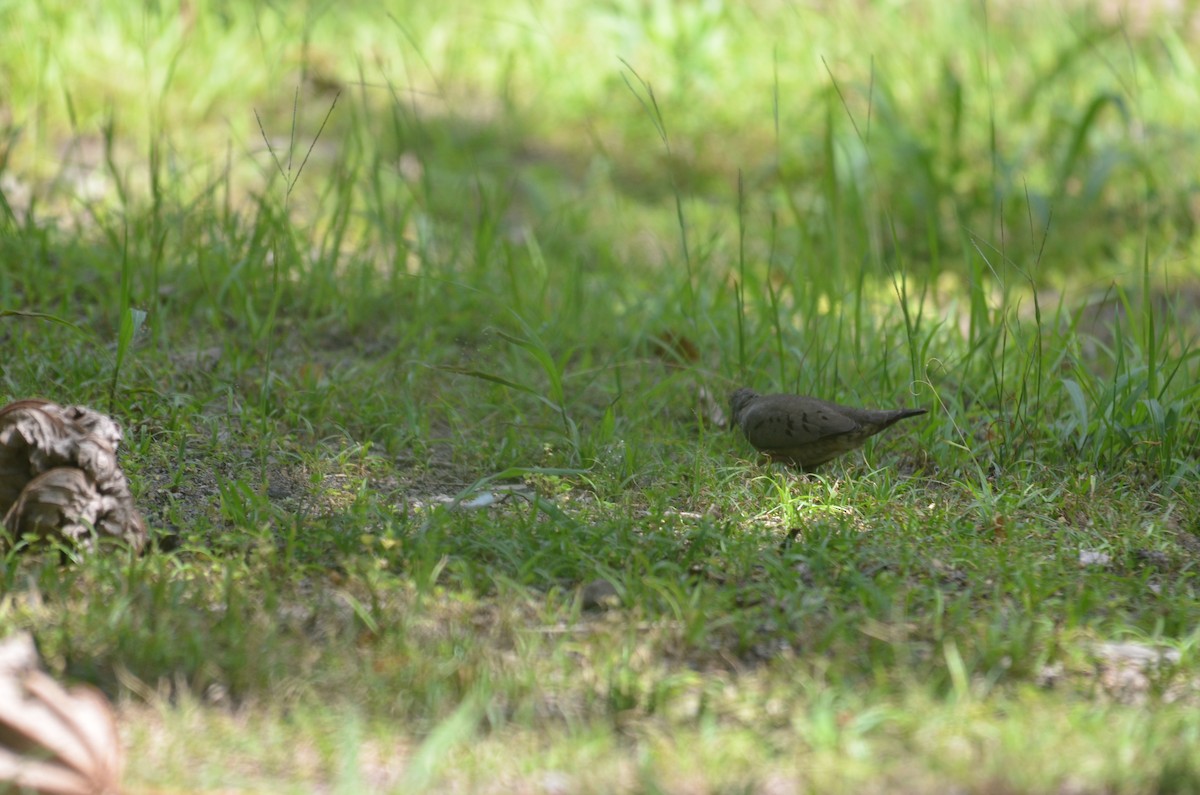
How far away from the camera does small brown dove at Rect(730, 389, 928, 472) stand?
3119 mm

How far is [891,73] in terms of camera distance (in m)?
6.23

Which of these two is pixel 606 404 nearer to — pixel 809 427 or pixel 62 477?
pixel 809 427

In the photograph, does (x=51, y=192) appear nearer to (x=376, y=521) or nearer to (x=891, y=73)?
(x=376, y=521)

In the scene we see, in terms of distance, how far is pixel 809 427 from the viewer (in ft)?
10.3

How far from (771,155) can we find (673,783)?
4.46 metres

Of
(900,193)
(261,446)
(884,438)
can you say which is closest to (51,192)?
(261,446)

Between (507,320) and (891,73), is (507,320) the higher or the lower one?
the lower one

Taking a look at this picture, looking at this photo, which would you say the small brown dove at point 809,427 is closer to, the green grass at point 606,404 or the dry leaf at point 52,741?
the green grass at point 606,404

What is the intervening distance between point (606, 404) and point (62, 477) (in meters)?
1.71

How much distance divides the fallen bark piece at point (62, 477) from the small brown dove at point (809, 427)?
1.51 meters

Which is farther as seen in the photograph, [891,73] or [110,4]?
[891,73]

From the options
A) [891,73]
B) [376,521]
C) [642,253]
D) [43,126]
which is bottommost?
[376,521]

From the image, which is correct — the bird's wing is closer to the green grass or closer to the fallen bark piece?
the green grass

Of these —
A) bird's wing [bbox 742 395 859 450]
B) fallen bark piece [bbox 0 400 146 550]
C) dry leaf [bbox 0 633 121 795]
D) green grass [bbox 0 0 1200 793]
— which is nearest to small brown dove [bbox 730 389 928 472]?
bird's wing [bbox 742 395 859 450]
